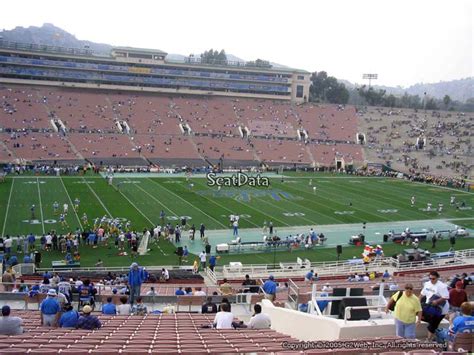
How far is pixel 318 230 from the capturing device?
29328 millimetres

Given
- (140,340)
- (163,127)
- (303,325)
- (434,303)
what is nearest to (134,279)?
(303,325)

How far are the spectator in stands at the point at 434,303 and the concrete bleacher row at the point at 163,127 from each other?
47683 millimetres

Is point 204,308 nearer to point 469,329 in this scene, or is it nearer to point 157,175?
point 469,329

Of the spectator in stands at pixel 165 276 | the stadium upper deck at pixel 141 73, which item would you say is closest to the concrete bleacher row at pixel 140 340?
the spectator in stands at pixel 165 276

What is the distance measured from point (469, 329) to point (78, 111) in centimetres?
6168

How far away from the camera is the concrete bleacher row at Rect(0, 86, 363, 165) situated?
55.1 meters

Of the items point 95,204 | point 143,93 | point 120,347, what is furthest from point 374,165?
point 120,347

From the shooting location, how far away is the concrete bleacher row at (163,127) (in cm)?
5514

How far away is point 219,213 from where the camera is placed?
3222cm

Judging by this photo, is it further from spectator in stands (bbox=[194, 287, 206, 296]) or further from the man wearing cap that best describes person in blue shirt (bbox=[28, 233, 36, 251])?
the man wearing cap

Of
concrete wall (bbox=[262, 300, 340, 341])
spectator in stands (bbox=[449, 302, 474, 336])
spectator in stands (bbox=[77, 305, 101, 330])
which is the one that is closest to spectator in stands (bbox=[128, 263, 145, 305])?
concrete wall (bbox=[262, 300, 340, 341])

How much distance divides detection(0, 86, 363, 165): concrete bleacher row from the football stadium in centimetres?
29

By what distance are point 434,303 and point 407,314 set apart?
56 cm

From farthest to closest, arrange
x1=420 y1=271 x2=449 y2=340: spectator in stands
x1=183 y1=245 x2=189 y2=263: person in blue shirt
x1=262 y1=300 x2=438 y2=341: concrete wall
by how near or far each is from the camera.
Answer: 1. x1=183 y1=245 x2=189 y2=263: person in blue shirt
2. x1=262 y1=300 x2=438 y2=341: concrete wall
3. x1=420 y1=271 x2=449 y2=340: spectator in stands
